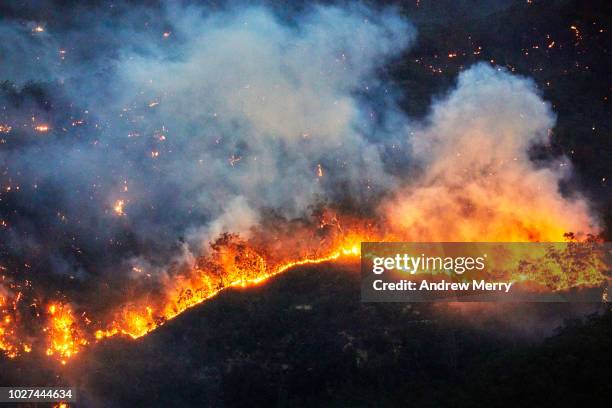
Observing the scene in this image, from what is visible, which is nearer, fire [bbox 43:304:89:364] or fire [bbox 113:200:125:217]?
fire [bbox 43:304:89:364]

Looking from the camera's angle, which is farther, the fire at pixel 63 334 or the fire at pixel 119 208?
the fire at pixel 119 208

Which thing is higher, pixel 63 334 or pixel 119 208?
pixel 119 208

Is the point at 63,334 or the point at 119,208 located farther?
the point at 119,208

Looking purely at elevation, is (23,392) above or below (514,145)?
below

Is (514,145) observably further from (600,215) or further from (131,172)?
(131,172)

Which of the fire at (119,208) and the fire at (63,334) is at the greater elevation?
the fire at (119,208)

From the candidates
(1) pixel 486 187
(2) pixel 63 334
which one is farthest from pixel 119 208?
(1) pixel 486 187

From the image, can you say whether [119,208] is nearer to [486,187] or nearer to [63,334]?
[63,334]

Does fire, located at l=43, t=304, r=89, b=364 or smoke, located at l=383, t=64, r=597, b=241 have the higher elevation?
smoke, located at l=383, t=64, r=597, b=241

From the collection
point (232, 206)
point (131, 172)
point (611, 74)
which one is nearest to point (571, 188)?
point (611, 74)

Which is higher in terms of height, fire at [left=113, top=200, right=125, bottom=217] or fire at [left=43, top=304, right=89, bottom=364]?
fire at [left=113, top=200, right=125, bottom=217]

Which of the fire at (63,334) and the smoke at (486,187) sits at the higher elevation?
the smoke at (486,187)
